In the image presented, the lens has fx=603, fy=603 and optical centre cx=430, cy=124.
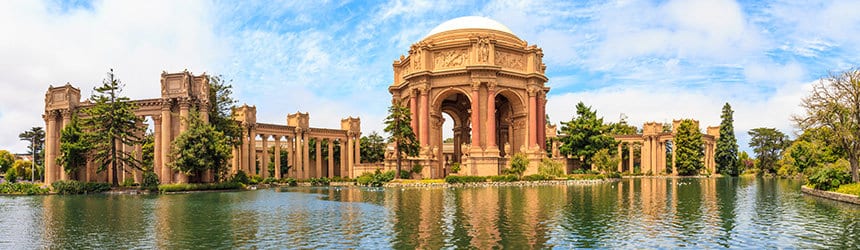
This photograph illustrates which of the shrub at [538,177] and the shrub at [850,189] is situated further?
the shrub at [538,177]

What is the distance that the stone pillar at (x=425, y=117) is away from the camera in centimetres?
6025

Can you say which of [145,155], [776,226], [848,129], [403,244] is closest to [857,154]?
[848,129]

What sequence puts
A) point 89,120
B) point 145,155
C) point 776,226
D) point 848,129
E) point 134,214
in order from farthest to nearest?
1. point 145,155
2. point 89,120
3. point 848,129
4. point 134,214
5. point 776,226

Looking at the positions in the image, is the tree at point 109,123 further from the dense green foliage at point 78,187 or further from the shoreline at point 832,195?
the shoreline at point 832,195

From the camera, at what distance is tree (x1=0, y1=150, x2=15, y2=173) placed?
3748 inches

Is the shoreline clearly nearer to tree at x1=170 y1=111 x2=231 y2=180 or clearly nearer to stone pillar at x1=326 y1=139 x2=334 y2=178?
tree at x1=170 y1=111 x2=231 y2=180

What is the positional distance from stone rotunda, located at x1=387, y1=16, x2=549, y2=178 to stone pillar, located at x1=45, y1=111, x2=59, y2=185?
1081 inches

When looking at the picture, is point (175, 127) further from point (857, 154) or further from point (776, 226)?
point (857, 154)

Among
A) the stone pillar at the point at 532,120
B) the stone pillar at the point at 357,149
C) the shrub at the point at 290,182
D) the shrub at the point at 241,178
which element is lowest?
the shrub at the point at 290,182

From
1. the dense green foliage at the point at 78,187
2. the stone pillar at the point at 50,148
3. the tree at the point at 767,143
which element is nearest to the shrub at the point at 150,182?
the dense green foliage at the point at 78,187

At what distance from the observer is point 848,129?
33.0 meters

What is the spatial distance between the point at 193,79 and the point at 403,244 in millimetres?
34767

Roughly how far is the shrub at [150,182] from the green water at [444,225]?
12525 millimetres

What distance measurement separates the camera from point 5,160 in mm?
95562
